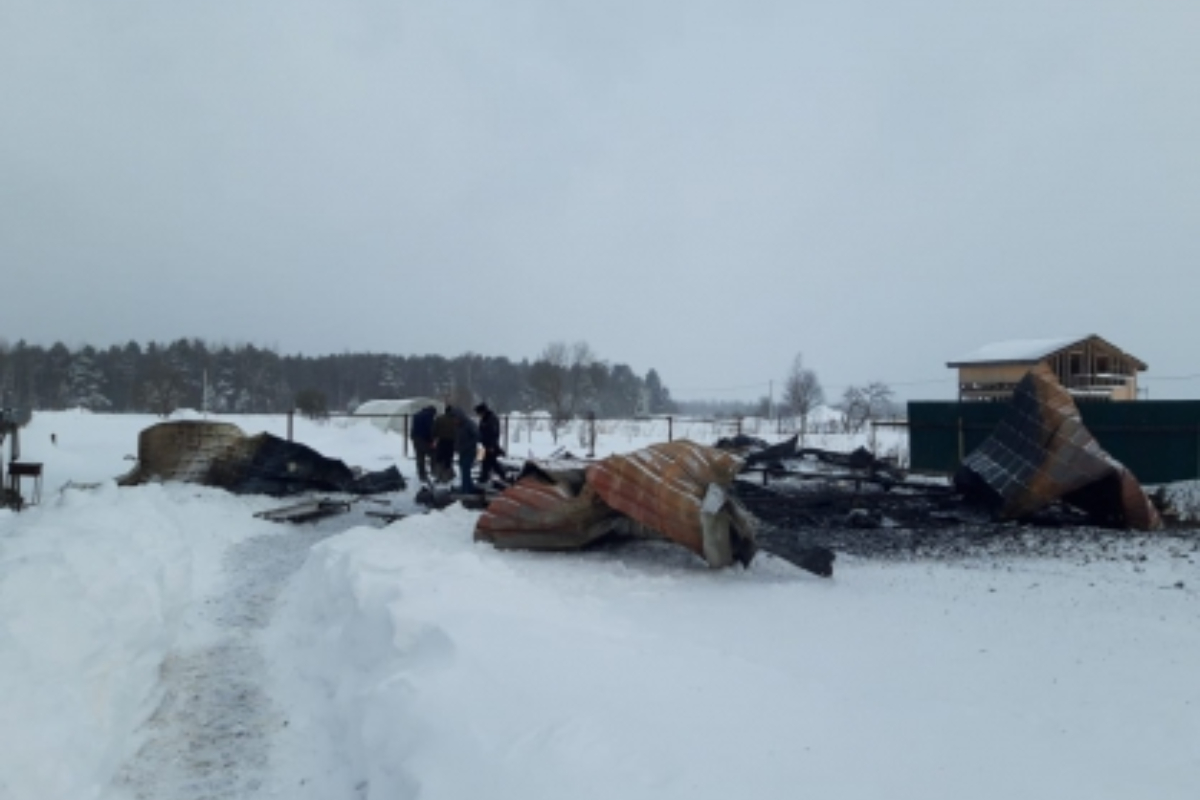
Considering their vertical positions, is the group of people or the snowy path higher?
the group of people

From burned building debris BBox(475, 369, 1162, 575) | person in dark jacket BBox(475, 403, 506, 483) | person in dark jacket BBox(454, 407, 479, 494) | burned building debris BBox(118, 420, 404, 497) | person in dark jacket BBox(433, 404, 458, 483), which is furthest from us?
person in dark jacket BBox(433, 404, 458, 483)

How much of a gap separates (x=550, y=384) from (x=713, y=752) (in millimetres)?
39154

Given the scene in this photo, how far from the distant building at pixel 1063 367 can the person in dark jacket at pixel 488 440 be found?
23413mm

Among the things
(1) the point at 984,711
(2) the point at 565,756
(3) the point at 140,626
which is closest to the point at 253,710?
(3) the point at 140,626

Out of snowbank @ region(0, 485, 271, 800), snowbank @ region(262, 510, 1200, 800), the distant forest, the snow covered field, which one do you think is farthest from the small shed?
snowbank @ region(262, 510, 1200, 800)

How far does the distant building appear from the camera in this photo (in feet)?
99.9

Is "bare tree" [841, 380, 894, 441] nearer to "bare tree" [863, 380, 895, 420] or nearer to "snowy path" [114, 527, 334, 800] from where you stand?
"bare tree" [863, 380, 895, 420]

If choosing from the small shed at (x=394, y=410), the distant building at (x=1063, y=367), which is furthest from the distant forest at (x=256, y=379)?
the distant building at (x=1063, y=367)

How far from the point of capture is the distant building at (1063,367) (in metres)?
30.4

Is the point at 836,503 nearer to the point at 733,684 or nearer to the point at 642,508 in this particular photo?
the point at 642,508

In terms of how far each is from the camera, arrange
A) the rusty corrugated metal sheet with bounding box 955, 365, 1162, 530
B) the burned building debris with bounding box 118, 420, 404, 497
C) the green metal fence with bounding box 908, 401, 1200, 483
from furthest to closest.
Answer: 1. the green metal fence with bounding box 908, 401, 1200, 483
2. the burned building debris with bounding box 118, 420, 404, 497
3. the rusty corrugated metal sheet with bounding box 955, 365, 1162, 530

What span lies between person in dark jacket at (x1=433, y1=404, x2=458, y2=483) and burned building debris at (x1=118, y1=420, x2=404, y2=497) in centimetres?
128

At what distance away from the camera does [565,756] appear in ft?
10.0

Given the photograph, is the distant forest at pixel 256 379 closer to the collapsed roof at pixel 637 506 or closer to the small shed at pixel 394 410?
the small shed at pixel 394 410
